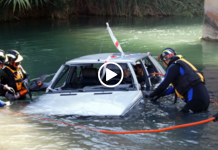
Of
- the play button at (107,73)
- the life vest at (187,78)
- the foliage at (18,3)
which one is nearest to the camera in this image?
the life vest at (187,78)

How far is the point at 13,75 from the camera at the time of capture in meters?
7.50

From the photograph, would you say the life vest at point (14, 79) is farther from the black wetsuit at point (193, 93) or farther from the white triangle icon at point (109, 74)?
the black wetsuit at point (193, 93)

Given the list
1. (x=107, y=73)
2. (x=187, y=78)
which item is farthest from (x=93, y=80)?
(x=187, y=78)

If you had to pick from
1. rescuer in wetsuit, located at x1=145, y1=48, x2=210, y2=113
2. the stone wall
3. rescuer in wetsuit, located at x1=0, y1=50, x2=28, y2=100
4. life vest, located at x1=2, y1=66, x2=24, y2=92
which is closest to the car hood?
rescuer in wetsuit, located at x1=145, y1=48, x2=210, y2=113

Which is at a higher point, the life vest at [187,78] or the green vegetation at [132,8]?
the green vegetation at [132,8]

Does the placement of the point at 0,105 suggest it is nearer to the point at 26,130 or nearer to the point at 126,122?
the point at 26,130

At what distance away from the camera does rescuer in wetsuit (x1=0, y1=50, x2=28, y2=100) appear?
289 inches

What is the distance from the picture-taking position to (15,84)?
7.57 metres

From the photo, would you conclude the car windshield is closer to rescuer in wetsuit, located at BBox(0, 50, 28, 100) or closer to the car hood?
the car hood

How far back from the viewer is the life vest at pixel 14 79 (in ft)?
24.4

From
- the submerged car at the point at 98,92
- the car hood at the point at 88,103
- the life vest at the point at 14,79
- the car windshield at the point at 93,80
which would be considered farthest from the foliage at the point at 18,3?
the car hood at the point at 88,103

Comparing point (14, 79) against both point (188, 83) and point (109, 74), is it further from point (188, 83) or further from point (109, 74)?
point (188, 83)

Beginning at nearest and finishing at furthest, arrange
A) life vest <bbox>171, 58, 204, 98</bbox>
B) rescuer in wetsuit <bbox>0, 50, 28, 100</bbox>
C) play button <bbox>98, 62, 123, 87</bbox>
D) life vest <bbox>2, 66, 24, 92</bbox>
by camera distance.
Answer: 1. life vest <bbox>171, 58, 204, 98</bbox>
2. play button <bbox>98, 62, 123, 87</bbox>
3. rescuer in wetsuit <bbox>0, 50, 28, 100</bbox>
4. life vest <bbox>2, 66, 24, 92</bbox>

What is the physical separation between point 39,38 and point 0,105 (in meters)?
15.1
